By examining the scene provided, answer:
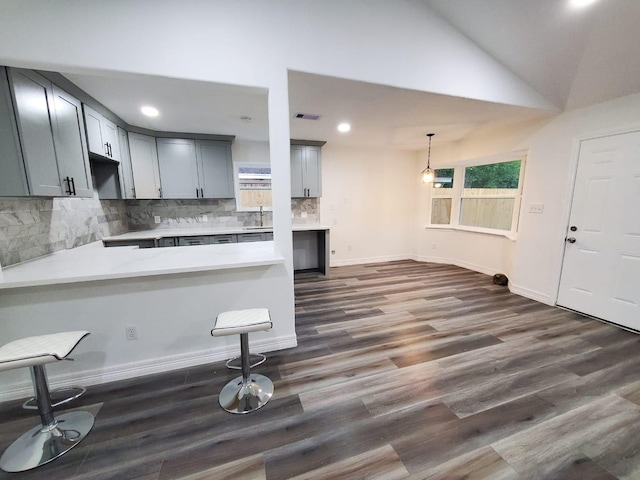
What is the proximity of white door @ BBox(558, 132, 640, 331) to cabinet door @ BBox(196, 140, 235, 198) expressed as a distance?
4783 mm

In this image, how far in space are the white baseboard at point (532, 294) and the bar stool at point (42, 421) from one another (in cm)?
482

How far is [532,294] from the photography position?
3.60m

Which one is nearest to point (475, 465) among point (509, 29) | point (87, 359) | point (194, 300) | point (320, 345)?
point (320, 345)

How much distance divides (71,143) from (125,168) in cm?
129

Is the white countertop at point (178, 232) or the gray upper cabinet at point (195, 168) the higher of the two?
the gray upper cabinet at point (195, 168)

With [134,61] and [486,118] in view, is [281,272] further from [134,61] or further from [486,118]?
[486,118]

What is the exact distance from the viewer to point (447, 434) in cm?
156

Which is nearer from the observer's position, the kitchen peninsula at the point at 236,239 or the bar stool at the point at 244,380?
the bar stool at the point at 244,380

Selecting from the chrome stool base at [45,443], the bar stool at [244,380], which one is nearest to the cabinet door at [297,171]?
the bar stool at [244,380]

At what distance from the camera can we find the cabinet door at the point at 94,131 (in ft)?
8.70

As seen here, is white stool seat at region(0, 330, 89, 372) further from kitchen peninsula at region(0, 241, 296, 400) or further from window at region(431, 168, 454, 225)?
window at region(431, 168, 454, 225)

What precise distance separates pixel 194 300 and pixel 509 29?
12.3 ft

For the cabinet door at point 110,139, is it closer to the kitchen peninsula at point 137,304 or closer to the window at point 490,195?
the kitchen peninsula at point 137,304

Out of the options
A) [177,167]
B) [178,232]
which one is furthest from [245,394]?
[177,167]
